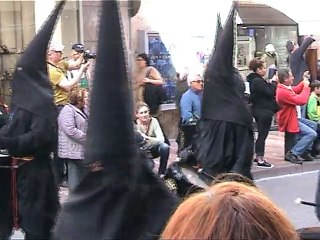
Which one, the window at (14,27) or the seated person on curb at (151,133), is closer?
the seated person on curb at (151,133)

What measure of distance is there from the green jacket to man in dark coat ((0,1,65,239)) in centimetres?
813

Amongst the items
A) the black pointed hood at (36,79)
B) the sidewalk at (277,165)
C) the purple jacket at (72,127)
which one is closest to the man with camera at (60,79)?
the purple jacket at (72,127)

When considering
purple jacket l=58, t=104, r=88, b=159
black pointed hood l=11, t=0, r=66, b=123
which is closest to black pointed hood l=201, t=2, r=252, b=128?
black pointed hood l=11, t=0, r=66, b=123

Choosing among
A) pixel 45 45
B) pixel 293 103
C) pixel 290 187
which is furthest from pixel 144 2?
pixel 45 45

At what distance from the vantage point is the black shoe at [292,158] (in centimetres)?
1297

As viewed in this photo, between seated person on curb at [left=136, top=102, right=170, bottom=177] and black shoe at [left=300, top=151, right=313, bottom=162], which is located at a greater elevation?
seated person on curb at [left=136, top=102, right=170, bottom=177]

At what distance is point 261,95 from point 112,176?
931 cm

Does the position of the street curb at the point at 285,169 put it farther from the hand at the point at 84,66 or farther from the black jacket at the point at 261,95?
the hand at the point at 84,66

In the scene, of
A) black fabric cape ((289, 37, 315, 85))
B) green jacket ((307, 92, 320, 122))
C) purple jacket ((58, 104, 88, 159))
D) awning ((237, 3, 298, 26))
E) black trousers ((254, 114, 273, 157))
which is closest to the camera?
purple jacket ((58, 104, 88, 159))

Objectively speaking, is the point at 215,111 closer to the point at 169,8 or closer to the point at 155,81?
the point at 155,81

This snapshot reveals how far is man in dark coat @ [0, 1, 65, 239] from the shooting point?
5.96 meters

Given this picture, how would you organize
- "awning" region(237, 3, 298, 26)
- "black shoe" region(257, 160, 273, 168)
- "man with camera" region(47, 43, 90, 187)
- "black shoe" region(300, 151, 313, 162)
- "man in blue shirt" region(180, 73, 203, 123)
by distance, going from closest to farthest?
"man with camera" region(47, 43, 90, 187) → "man in blue shirt" region(180, 73, 203, 123) → "black shoe" region(257, 160, 273, 168) → "black shoe" region(300, 151, 313, 162) → "awning" region(237, 3, 298, 26)

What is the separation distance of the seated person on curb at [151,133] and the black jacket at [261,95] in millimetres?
2436

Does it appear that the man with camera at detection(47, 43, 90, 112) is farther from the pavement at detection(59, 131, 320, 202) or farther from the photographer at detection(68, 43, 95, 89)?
the pavement at detection(59, 131, 320, 202)
